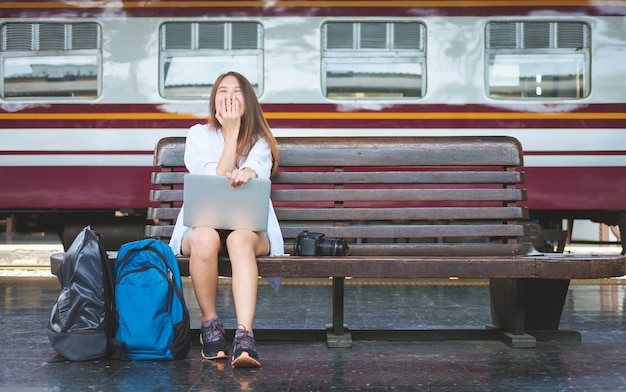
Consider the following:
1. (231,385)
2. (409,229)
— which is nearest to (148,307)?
(231,385)

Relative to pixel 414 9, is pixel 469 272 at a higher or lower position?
lower

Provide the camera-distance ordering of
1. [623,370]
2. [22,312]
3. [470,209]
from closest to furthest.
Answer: [623,370], [470,209], [22,312]

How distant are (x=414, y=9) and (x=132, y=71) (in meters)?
2.88

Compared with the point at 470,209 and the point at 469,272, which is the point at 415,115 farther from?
the point at 469,272

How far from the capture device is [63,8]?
334 inches

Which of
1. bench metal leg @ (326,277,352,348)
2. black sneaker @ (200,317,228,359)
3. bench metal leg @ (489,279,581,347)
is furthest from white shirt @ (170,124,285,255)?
bench metal leg @ (489,279,581,347)

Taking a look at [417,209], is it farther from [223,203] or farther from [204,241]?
[204,241]

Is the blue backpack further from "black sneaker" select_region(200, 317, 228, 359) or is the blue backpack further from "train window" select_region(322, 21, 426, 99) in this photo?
"train window" select_region(322, 21, 426, 99)

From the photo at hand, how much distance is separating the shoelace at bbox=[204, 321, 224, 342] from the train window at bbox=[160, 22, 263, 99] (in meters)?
4.32

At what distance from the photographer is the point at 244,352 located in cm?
411

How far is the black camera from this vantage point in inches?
189

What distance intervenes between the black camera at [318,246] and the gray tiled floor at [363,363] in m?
0.55

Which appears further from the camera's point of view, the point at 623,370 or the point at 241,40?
the point at 241,40

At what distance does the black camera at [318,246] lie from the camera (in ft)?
15.7
